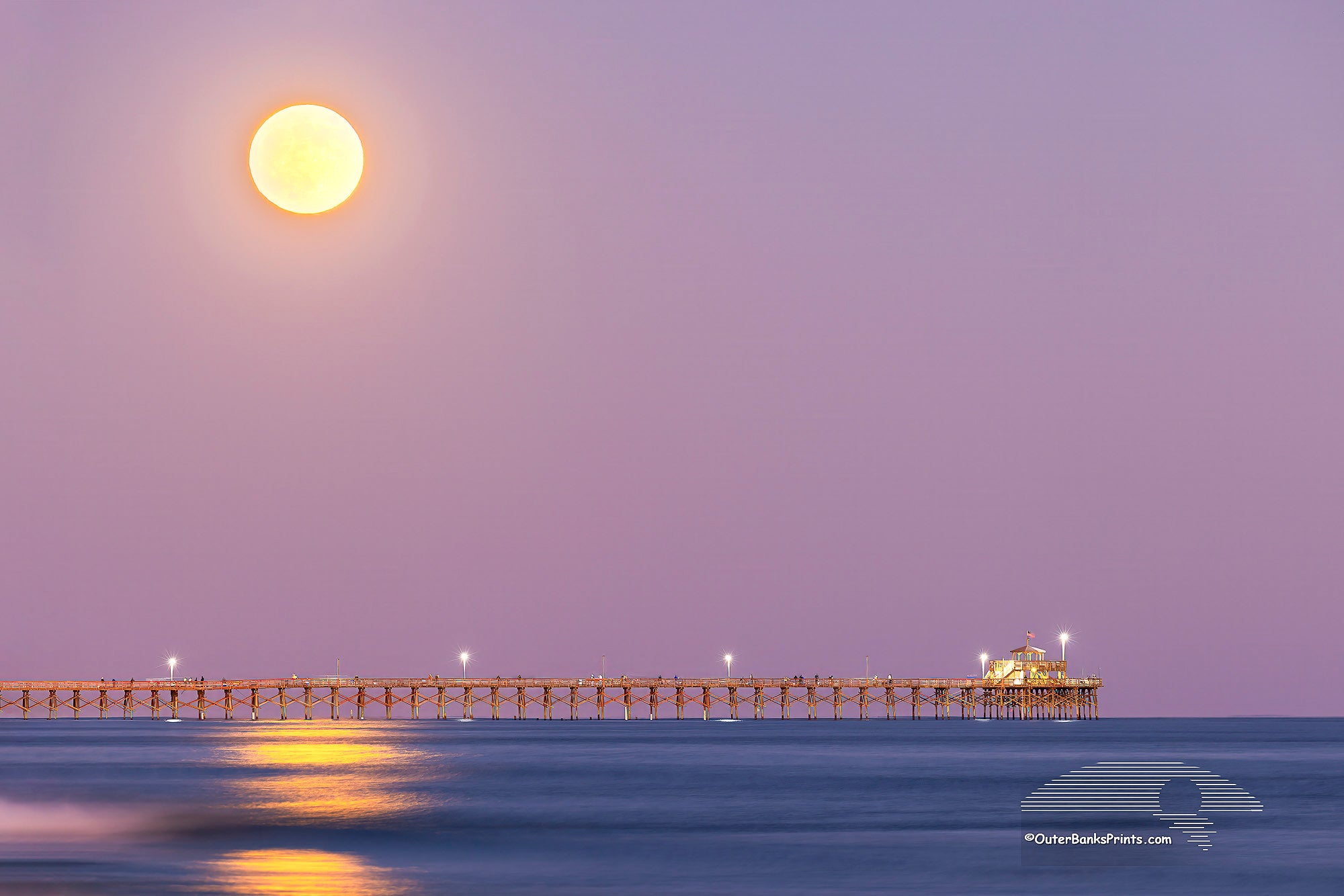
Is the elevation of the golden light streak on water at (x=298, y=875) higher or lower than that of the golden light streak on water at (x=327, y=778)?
lower

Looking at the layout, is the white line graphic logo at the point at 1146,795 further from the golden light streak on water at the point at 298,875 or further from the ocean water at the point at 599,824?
the golden light streak on water at the point at 298,875

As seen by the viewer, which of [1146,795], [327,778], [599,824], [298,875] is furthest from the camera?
[327,778]

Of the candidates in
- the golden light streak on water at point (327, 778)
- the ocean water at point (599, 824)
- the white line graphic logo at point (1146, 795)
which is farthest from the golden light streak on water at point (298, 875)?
the white line graphic logo at point (1146, 795)

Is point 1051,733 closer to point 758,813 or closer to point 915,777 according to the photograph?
point 915,777

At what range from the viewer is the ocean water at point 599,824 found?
41156mm

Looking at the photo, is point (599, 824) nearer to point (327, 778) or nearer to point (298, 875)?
point (298, 875)

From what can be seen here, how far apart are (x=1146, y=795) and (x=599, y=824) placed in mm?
25157

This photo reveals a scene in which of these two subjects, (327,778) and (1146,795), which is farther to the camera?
(327,778)

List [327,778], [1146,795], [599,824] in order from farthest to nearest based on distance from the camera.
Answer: [327,778], [1146,795], [599,824]

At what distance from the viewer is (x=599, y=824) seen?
5891 cm

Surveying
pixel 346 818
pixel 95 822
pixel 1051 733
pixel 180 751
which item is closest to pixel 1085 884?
pixel 346 818

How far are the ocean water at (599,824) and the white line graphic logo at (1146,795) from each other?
3.68 feet

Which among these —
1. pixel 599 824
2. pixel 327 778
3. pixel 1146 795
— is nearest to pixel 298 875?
pixel 599 824

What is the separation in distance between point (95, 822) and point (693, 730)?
140 meters
